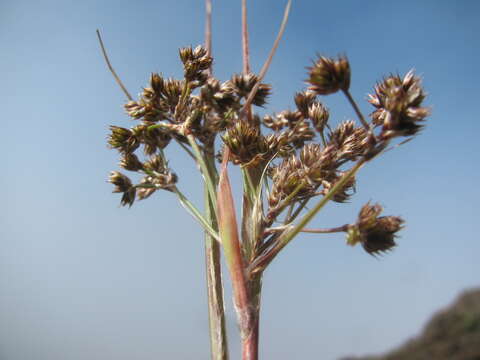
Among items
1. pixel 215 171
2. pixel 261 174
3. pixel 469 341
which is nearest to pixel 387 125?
pixel 261 174

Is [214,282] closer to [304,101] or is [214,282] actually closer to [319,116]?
[319,116]

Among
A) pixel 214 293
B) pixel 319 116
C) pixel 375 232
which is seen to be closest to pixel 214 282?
pixel 214 293

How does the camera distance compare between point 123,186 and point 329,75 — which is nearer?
point 329,75

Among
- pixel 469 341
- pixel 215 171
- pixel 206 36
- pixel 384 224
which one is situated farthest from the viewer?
pixel 469 341

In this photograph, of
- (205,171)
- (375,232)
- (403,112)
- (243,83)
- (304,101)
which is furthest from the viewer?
(304,101)

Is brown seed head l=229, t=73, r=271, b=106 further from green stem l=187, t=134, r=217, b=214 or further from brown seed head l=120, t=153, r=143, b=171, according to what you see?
brown seed head l=120, t=153, r=143, b=171

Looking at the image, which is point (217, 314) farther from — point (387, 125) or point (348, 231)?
point (387, 125)

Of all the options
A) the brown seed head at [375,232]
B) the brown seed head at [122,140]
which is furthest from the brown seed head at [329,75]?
the brown seed head at [122,140]

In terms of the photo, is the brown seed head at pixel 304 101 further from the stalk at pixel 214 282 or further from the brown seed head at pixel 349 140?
the stalk at pixel 214 282
